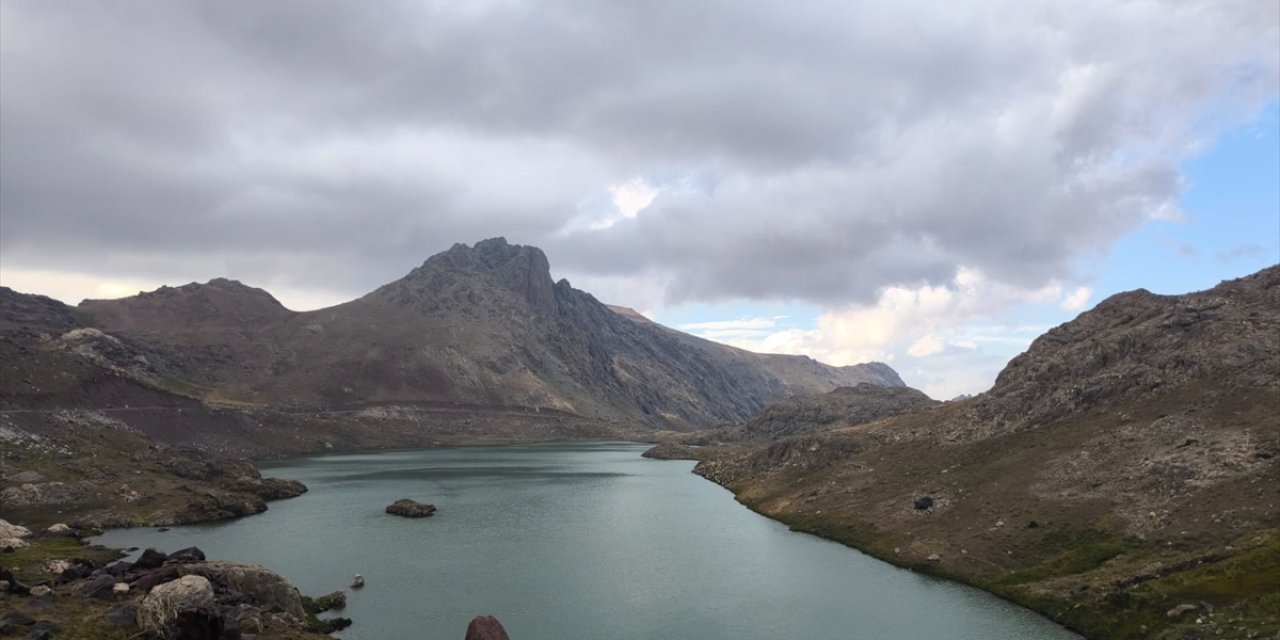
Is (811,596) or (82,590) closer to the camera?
(82,590)

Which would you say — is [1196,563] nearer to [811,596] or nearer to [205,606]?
[811,596]

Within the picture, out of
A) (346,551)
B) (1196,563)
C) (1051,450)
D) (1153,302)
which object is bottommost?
(346,551)

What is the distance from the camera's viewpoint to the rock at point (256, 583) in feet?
199

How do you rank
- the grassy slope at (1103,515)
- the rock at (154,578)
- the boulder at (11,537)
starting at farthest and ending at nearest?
the boulder at (11,537) < the rock at (154,578) < the grassy slope at (1103,515)

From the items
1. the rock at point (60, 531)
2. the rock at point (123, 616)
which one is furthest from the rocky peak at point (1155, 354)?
the rock at point (60, 531)

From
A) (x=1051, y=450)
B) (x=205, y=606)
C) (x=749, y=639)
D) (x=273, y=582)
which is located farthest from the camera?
(x=1051, y=450)

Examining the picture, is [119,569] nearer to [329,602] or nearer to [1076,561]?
[329,602]

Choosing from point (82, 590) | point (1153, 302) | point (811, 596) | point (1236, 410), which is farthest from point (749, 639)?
point (1153, 302)

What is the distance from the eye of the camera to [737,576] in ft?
263

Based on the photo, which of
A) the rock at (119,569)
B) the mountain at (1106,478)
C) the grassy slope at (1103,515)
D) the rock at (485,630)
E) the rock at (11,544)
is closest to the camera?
the rock at (485,630)

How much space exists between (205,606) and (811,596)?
50.9m

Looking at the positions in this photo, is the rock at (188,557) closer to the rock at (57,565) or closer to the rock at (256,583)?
the rock at (256,583)

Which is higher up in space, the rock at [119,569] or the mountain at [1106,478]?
the mountain at [1106,478]

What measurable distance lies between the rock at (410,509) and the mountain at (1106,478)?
184 feet
